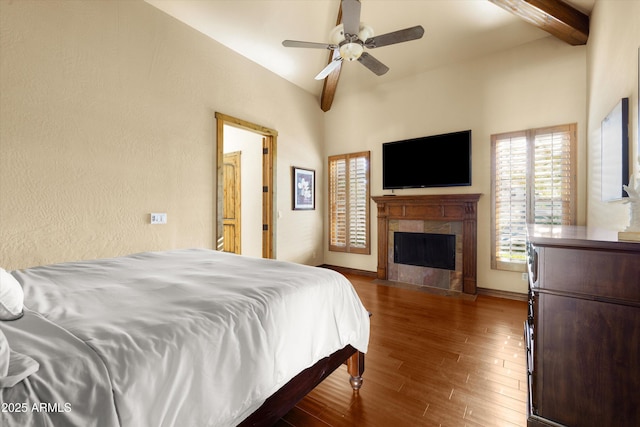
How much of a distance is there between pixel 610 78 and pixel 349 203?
352cm

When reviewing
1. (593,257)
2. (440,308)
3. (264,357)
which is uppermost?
(593,257)

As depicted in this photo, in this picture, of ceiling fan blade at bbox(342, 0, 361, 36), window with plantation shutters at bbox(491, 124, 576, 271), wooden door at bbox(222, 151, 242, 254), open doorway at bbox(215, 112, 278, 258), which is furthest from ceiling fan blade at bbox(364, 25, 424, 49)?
wooden door at bbox(222, 151, 242, 254)

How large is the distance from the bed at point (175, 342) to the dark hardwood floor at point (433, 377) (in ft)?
0.87

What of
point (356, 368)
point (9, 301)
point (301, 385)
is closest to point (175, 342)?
point (9, 301)

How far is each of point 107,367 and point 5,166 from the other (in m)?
2.46

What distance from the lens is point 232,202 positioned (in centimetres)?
558

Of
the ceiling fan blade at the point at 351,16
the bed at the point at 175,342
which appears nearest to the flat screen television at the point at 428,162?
the ceiling fan blade at the point at 351,16

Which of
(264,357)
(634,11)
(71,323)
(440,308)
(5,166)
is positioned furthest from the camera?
(440,308)

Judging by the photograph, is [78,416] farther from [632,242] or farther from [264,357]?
[632,242]

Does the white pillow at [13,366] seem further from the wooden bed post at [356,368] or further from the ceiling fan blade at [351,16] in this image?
the ceiling fan blade at [351,16]

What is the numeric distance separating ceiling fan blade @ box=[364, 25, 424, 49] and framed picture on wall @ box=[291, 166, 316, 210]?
247cm

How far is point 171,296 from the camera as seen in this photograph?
1.22 metres

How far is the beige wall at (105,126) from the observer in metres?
2.25

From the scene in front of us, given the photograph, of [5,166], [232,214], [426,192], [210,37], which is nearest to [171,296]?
[5,166]
